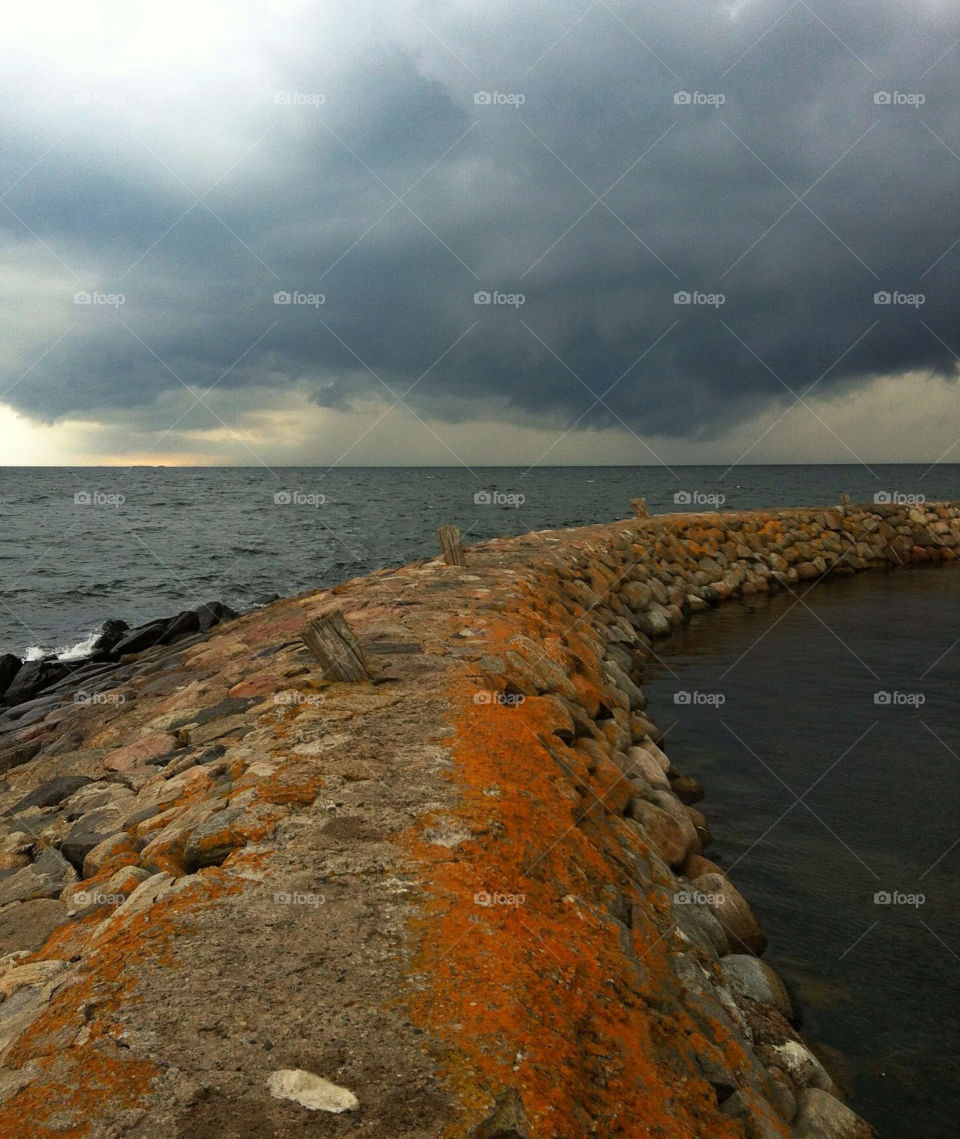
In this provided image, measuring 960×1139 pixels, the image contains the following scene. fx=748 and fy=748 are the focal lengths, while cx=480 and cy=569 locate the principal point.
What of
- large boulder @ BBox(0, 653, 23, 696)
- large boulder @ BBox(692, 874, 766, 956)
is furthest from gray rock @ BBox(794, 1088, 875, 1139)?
large boulder @ BBox(0, 653, 23, 696)

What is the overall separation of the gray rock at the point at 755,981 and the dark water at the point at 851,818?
1.02 ft

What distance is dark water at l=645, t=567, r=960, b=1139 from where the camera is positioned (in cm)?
476

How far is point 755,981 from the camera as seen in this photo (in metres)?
4.70

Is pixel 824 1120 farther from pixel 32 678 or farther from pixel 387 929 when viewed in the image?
pixel 32 678

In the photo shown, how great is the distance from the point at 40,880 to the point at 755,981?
448cm

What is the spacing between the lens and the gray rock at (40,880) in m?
4.44

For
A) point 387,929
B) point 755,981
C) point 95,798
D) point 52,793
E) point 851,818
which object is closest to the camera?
point 387,929

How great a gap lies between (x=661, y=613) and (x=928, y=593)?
870 cm

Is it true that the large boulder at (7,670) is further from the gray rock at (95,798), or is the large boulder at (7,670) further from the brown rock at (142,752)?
the gray rock at (95,798)

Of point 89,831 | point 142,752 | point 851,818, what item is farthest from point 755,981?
point 142,752

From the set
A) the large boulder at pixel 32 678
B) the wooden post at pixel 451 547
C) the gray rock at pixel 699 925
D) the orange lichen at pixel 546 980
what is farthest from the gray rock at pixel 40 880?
the large boulder at pixel 32 678

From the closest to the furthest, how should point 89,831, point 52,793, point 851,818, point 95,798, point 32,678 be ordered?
point 89,831
point 95,798
point 52,793
point 851,818
point 32,678

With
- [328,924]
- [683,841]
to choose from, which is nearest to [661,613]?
[683,841]

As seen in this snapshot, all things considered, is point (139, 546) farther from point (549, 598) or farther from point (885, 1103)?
point (885, 1103)
